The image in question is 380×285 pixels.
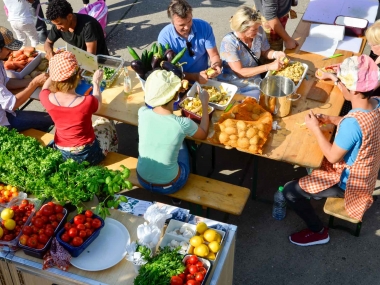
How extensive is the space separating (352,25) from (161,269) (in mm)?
3742

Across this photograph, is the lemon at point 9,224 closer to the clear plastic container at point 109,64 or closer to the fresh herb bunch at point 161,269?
the fresh herb bunch at point 161,269

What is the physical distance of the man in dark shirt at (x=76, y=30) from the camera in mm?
5121

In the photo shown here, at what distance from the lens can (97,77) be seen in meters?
4.64

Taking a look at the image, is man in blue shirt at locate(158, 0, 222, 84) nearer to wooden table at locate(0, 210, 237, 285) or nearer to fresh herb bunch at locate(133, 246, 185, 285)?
wooden table at locate(0, 210, 237, 285)

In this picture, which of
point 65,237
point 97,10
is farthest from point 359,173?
point 97,10

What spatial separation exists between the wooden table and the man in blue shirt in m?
1.84

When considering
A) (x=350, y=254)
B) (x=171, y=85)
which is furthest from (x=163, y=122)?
(x=350, y=254)

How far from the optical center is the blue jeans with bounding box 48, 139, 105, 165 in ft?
14.7

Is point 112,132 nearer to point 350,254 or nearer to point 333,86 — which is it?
point 333,86

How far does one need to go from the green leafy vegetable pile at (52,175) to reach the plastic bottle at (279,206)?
179cm

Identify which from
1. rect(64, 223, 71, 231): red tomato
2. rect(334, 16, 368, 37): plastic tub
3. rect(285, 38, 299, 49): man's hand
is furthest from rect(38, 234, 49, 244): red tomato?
rect(334, 16, 368, 37): plastic tub

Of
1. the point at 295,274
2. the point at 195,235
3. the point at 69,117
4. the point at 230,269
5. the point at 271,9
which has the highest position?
the point at 271,9

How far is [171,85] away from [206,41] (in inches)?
57.1

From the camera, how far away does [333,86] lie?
475cm
